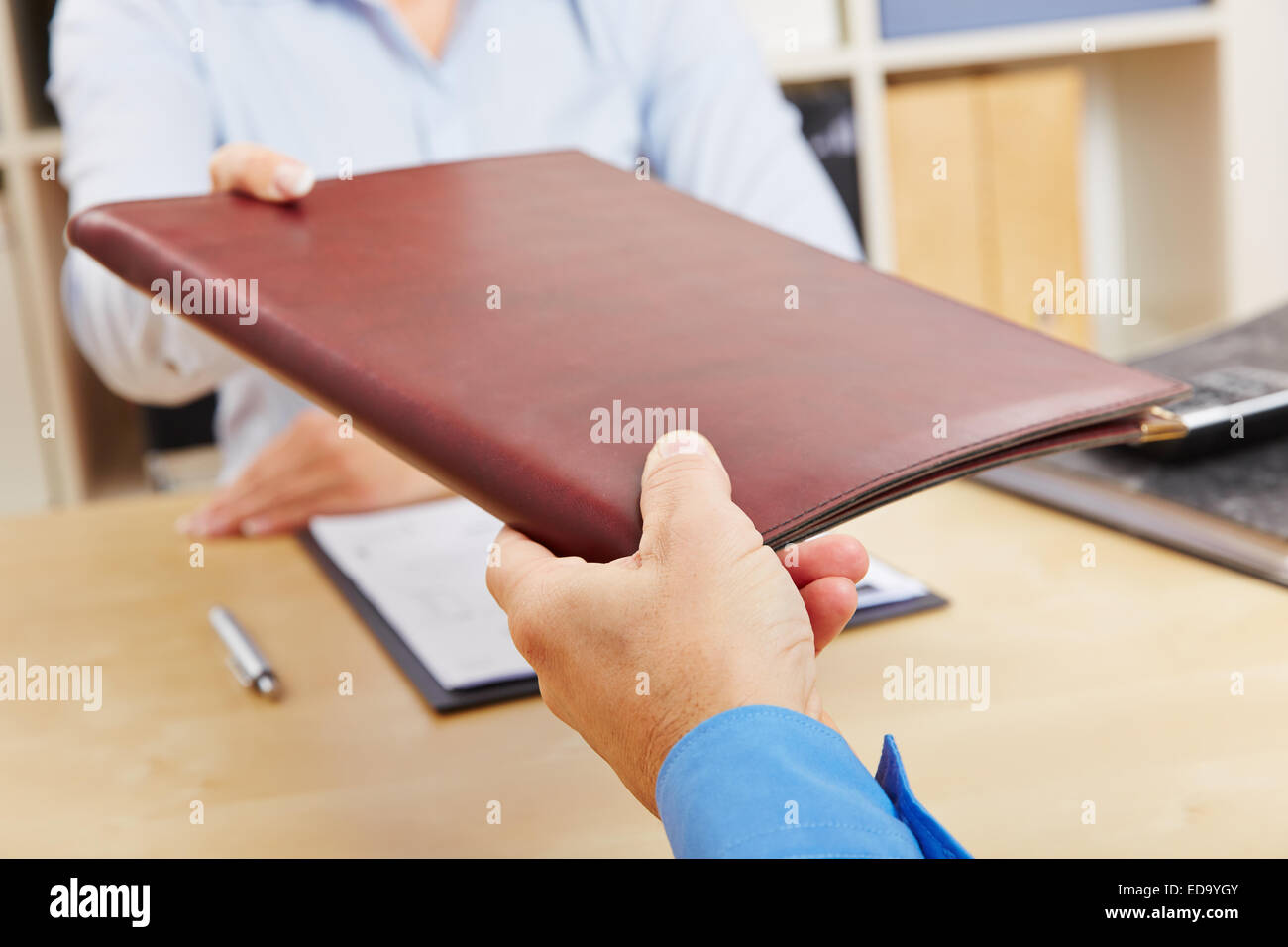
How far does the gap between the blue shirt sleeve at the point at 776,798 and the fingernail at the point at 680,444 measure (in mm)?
99

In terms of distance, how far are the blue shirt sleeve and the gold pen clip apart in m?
0.22

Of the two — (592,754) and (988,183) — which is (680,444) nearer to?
(592,754)

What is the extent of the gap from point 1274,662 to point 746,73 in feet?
3.06

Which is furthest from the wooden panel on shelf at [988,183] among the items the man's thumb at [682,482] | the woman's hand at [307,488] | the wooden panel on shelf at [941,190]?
the man's thumb at [682,482]

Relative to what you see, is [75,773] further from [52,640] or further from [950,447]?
[950,447]

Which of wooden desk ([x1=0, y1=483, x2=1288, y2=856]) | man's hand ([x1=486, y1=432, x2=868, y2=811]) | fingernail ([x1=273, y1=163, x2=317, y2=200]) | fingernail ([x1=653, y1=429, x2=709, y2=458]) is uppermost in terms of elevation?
fingernail ([x1=273, y1=163, x2=317, y2=200])

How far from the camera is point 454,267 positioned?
0.56 meters

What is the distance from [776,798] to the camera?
34 cm

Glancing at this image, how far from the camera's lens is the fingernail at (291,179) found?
63 centimetres

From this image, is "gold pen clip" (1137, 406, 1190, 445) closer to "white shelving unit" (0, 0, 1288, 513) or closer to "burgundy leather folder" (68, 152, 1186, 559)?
"burgundy leather folder" (68, 152, 1186, 559)

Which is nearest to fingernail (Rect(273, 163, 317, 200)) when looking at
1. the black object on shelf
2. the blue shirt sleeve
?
the blue shirt sleeve

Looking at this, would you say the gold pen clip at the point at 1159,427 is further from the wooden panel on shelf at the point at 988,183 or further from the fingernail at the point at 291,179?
the wooden panel on shelf at the point at 988,183

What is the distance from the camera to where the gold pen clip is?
19.7 inches

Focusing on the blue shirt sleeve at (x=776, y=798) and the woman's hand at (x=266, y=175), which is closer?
the blue shirt sleeve at (x=776, y=798)
